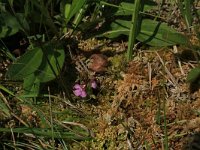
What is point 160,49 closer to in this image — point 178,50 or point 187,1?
point 178,50

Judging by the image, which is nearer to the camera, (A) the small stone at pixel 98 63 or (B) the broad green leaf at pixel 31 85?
(B) the broad green leaf at pixel 31 85

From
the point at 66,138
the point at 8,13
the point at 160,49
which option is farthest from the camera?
the point at 160,49

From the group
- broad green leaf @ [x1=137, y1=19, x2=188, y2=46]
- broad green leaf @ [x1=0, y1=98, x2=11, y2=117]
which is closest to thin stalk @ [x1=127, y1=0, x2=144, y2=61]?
broad green leaf @ [x1=137, y1=19, x2=188, y2=46]

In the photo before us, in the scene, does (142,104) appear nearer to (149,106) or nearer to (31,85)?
(149,106)

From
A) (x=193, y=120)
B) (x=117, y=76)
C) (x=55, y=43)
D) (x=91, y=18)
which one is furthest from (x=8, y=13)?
(x=193, y=120)

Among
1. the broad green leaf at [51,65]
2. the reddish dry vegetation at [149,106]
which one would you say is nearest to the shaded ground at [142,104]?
the reddish dry vegetation at [149,106]

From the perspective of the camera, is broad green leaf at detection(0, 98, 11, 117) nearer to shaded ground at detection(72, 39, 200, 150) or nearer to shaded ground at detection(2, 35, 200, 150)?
shaded ground at detection(2, 35, 200, 150)

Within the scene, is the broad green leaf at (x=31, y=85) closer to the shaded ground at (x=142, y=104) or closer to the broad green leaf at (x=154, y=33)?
the shaded ground at (x=142, y=104)
